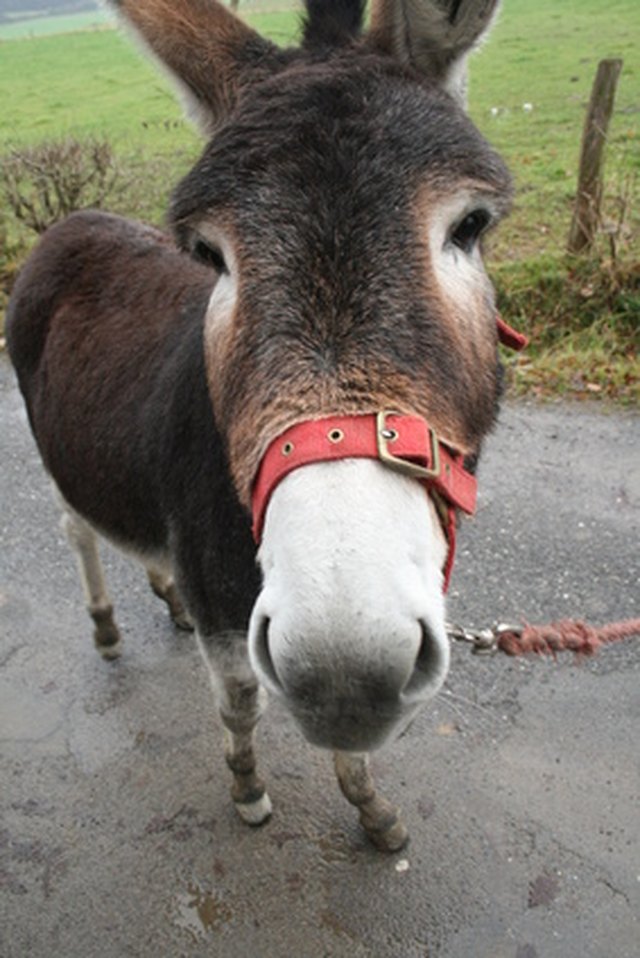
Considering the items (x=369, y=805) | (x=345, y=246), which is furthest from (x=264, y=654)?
(x=369, y=805)

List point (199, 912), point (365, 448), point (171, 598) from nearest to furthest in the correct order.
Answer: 1. point (365, 448)
2. point (199, 912)
3. point (171, 598)

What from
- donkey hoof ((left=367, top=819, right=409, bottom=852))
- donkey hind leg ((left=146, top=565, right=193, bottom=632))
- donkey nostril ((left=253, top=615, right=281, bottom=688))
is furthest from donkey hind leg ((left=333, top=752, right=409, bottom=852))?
donkey nostril ((left=253, top=615, right=281, bottom=688))

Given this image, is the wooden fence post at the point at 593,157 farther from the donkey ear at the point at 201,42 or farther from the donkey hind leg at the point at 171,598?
the donkey ear at the point at 201,42

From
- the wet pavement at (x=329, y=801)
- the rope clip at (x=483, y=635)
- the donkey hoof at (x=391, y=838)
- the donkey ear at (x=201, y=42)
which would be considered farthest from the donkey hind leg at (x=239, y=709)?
the donkey ear at (x=201, y=42)

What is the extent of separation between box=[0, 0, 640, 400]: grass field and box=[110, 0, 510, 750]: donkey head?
686 millimetres

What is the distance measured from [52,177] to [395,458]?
7.52m

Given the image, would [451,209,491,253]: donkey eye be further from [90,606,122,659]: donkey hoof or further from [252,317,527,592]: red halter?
[90,606,122,659]: donkey hoof

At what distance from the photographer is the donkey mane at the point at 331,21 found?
2.15 m

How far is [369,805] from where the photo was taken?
10.0ft

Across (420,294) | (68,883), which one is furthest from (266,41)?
(68,883)

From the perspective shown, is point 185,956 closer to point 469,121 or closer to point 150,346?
point 150,346

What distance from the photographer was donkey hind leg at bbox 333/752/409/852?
3.05m

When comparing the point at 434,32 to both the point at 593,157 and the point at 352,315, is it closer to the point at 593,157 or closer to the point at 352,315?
the point at 352,315

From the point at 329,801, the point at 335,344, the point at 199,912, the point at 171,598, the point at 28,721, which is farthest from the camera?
the point at 171,598
